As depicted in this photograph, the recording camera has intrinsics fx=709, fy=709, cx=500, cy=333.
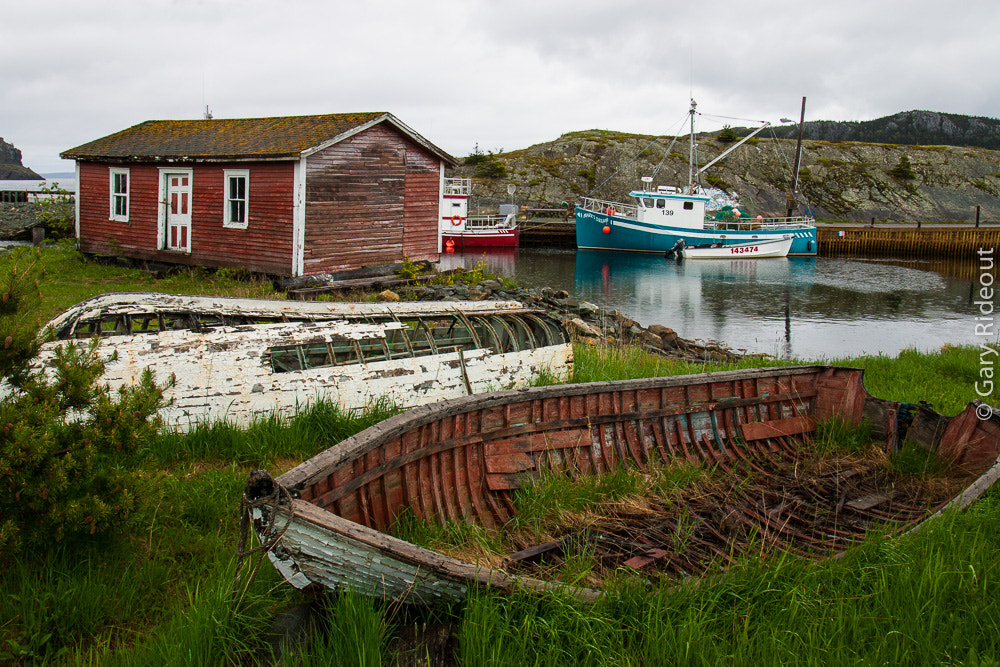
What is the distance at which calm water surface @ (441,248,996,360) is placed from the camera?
20891 millimetres

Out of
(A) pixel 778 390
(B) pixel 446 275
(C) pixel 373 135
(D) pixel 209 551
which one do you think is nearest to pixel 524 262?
(B) pixel 446 275

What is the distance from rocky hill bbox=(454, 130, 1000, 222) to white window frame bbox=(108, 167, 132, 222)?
36869 millimetres

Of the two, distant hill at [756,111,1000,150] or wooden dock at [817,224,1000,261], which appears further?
distant hill at [756,111,1000,150]

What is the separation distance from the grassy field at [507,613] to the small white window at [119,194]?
18.0m

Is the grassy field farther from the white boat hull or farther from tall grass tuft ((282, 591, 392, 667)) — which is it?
the white boat hull

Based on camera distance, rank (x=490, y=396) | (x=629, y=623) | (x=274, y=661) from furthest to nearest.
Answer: (x=490, y=396) → (x=629, y=623) → (x=274, y=661)

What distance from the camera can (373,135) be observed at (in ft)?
62.7

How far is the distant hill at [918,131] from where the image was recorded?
9225 centimetres

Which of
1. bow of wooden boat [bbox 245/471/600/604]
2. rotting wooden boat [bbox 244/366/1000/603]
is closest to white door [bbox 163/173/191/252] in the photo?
rotting wooden boat [bbox 244/366/1000/603]

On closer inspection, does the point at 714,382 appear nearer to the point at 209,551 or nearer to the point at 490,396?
the point at 490,396

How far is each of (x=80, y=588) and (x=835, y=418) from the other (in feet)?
A: 24.6

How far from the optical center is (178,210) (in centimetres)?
1948

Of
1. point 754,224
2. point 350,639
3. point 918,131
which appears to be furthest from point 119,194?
point 918,131

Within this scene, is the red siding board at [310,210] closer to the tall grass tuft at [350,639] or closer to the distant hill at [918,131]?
the tall grass tuft at [350,639]
